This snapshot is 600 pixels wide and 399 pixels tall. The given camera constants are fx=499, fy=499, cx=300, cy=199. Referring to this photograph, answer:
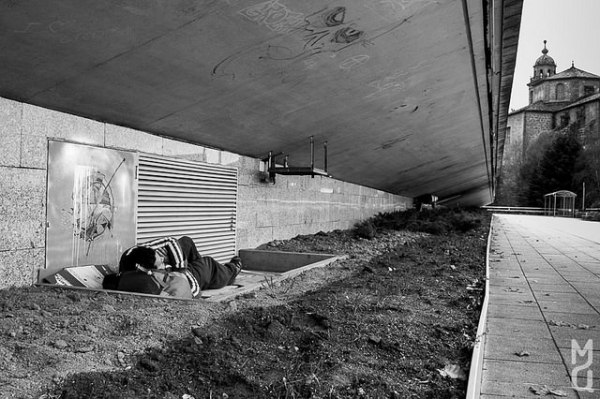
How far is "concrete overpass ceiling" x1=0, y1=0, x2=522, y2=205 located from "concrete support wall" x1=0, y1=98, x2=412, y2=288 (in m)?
0.16

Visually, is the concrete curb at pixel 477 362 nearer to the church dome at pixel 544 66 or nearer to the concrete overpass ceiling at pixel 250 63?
the concrete overpass ceiling at pixel 250 63

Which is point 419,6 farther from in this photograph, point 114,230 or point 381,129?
point 381,129

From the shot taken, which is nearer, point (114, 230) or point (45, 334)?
point (45, 334)

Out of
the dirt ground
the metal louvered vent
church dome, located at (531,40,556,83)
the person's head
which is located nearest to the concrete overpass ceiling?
the metal louvered vent

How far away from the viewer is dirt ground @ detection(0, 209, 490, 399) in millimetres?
2812

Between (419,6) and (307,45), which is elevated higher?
(419,6)

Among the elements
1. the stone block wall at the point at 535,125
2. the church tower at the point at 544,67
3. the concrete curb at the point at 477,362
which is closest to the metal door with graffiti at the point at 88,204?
the concrete curb at the point at 477,362

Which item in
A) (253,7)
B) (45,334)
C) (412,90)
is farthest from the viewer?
(412,90)

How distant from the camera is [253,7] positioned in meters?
4.58

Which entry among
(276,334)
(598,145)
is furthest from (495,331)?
(598,145)

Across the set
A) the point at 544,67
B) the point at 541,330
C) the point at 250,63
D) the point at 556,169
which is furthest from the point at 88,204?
→ the point at 544,67

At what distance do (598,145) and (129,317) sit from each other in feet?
207

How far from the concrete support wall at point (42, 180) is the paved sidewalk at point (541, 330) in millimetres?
4258

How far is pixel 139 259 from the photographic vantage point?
5.43m
